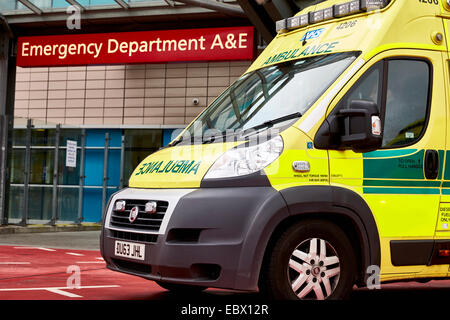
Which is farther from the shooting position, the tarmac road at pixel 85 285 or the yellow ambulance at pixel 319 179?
the tarmac road at pixel 85 285

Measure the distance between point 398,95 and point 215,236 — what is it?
6.27 feet

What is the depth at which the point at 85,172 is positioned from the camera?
802 inches

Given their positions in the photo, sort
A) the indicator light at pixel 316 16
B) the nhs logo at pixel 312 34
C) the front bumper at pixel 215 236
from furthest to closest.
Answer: the indicator light at pixel 316 16
the nhs logo at pixel 312 34
the front bumper at pixel 215 236

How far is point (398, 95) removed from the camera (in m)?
Answer: 5.78

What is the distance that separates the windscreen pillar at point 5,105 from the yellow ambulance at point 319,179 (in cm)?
1029

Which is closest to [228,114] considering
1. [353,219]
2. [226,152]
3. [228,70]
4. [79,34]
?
[226,152]

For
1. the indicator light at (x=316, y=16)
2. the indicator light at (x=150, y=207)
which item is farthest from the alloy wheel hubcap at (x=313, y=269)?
the indicator light at (x=316, y=16)

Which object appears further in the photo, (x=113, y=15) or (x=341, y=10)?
(x=113, y=15)

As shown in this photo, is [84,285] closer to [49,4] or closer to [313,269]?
[313,269]

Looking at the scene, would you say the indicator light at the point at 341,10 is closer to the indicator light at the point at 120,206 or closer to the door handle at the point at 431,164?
the door handle at the point at 431,164

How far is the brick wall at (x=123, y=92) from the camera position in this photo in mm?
19406

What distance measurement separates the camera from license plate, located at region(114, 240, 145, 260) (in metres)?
5.37

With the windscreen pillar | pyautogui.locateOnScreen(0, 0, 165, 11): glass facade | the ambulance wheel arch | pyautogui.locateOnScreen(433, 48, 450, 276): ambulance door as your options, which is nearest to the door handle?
pyautogui.locateOnScreen(433, 48, 450, 276): ambulance door

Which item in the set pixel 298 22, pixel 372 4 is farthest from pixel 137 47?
pixel 372 4
